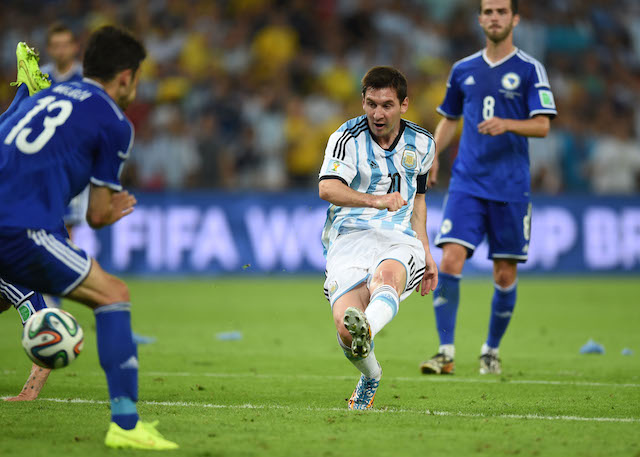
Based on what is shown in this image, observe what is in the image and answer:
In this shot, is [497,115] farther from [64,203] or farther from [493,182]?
[64,203]

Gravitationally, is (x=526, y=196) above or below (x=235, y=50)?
below

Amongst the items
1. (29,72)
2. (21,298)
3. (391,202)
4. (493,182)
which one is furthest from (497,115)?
(21,298)

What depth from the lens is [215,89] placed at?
17.9m

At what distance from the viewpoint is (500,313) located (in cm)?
771

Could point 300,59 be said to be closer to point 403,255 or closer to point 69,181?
point 403,255

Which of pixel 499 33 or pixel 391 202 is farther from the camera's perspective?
pixel 499 33

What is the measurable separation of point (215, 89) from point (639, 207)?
25.8 ft

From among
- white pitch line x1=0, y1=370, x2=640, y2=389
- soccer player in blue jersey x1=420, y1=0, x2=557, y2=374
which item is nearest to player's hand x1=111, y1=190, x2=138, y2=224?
white pitch line x1=0, y1=370, x2=640, y2=389

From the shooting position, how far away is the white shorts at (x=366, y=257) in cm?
580

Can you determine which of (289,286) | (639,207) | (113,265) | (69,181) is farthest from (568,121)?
(69,181)

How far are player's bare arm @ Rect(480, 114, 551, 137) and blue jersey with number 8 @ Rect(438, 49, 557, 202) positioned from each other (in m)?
0.22

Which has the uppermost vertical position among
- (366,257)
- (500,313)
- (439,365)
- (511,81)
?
(511,81)

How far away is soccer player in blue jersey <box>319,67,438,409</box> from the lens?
5625 mm

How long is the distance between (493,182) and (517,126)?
70cm
